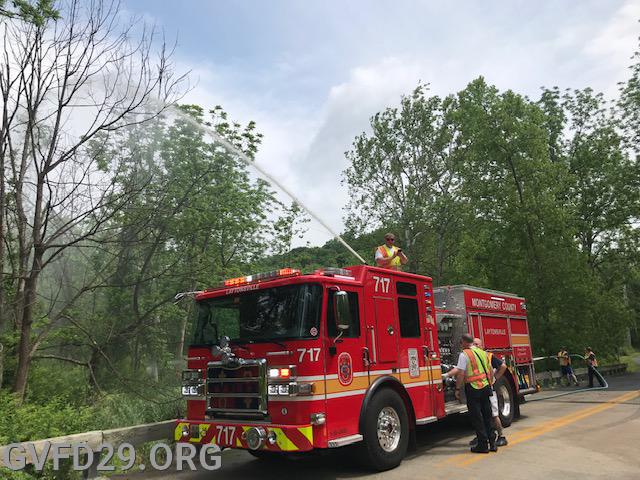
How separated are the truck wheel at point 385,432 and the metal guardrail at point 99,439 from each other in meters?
2.78

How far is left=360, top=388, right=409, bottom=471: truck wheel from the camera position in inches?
243

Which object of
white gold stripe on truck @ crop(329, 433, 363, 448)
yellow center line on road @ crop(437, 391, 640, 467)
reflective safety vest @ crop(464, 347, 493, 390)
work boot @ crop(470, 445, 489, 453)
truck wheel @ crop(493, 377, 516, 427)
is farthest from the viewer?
truck wheel @ crop(493, 377, 516, 427)

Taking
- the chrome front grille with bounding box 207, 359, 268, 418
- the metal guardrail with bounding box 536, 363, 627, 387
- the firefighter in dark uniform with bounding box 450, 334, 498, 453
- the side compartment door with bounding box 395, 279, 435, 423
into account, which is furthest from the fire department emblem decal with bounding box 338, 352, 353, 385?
the metal guardrail with bounding box 536, 363, 627, 387

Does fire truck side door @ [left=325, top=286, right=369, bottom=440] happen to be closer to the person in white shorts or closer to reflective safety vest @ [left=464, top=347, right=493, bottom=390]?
reflective safety vest @ [left=464, top=347, right=493, bottom=390]

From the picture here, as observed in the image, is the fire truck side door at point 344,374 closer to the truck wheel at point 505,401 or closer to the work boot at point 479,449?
the work boot at point 479,449

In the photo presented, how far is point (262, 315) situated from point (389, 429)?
7.67 feet

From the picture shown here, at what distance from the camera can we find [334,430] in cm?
584

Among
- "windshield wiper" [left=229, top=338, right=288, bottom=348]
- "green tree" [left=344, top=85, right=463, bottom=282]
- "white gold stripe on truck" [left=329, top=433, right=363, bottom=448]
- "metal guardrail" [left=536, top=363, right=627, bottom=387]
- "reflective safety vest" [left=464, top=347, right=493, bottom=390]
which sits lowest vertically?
"white gold stripe on truck" [left=329, top=433, right=363, bottom=448]

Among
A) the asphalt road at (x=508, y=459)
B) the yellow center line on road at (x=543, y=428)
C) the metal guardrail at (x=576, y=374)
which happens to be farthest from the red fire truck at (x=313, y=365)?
the metal guardrail at (x=576, y=374)

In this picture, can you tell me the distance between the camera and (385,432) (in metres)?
6.55

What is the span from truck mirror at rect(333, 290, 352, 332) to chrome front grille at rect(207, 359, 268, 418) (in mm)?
1049

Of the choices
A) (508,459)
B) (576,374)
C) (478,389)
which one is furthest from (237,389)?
(576,374)

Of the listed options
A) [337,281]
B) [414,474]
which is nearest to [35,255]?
[337,281]

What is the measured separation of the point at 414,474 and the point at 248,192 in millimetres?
14687
